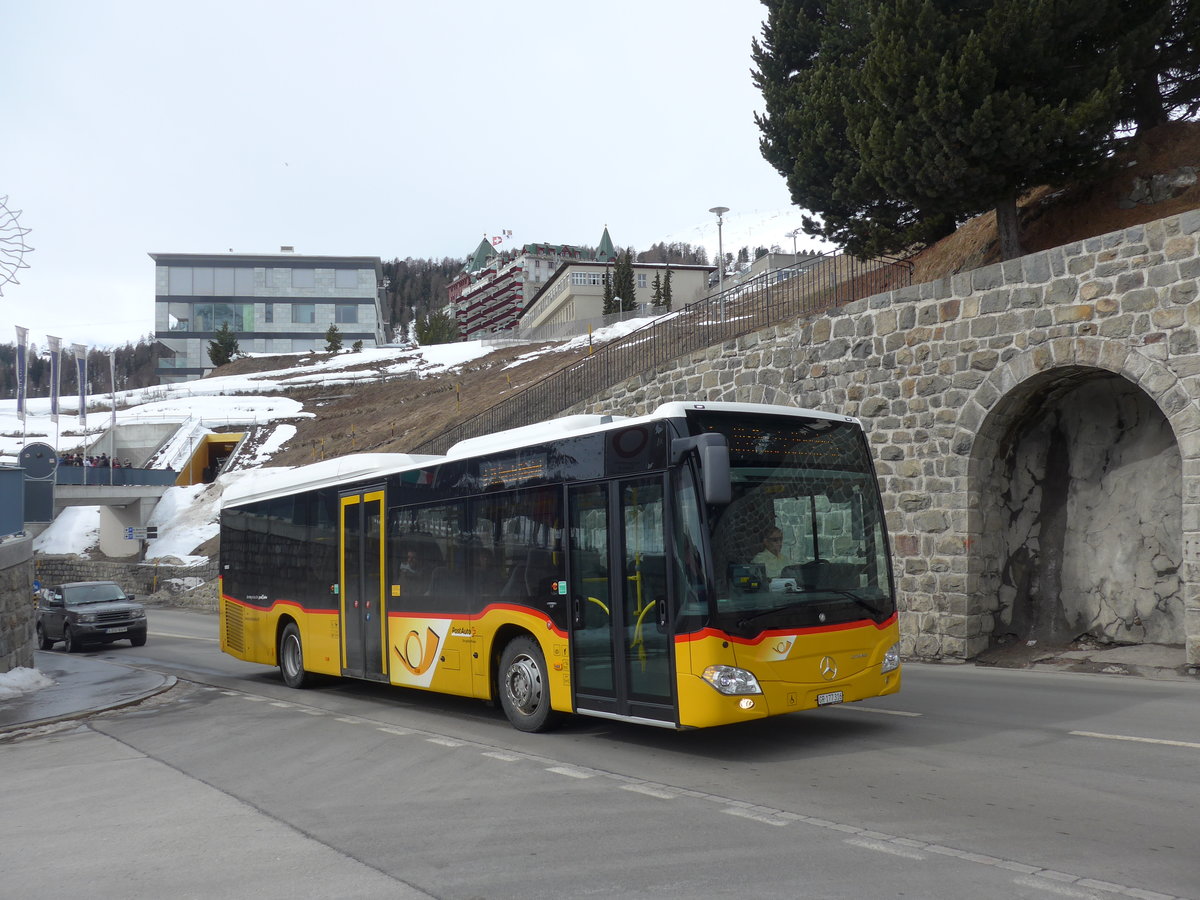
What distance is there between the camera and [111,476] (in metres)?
52.1

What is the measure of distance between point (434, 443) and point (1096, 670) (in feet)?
80.0

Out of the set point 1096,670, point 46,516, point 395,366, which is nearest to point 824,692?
point 1096,670

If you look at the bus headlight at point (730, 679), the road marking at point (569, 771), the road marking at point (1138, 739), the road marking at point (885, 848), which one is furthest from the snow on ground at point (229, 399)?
the road marking at point (885, 848)

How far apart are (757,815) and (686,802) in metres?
0.60

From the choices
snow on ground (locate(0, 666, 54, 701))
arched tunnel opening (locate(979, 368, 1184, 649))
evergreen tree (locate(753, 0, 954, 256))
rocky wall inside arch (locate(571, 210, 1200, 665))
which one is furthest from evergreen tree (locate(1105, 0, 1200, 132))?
snow on ground (locate(0, 666, 54, 701))

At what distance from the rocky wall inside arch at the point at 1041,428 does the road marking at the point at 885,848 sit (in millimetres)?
8597

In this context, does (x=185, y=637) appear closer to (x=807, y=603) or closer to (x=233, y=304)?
(x=807, y=603)

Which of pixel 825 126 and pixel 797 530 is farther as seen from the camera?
pixel 825 126

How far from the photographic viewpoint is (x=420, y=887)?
5195 millimetres

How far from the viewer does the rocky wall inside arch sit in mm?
13023

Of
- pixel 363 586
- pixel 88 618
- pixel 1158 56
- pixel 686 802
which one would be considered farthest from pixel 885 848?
pixel 88 618

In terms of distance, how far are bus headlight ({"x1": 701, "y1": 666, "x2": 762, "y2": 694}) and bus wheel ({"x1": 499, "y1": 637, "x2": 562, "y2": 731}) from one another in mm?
2156

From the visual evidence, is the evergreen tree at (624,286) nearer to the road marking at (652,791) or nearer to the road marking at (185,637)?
the road marking at (185,637)

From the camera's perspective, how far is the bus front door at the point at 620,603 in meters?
8.20
